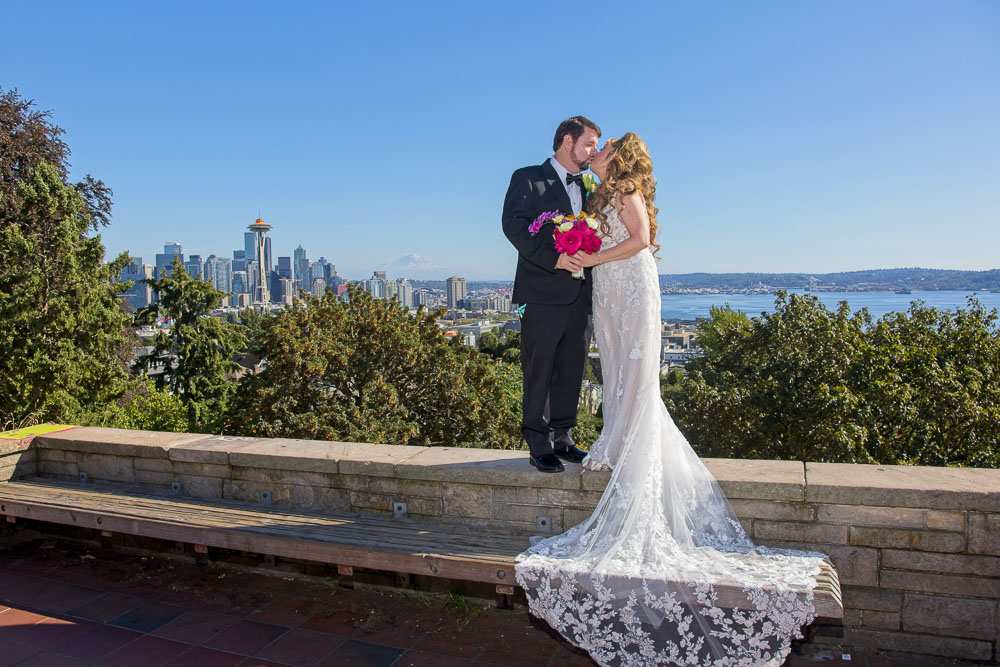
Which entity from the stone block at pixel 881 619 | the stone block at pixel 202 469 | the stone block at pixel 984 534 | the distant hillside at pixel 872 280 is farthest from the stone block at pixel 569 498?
the distant hillside at pixel 872 280

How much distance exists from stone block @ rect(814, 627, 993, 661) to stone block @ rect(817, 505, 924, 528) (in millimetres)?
489

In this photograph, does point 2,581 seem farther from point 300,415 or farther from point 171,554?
point 300,415

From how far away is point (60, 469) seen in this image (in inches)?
184

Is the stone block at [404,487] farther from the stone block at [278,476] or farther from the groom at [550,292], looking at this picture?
the groom at [550,292]

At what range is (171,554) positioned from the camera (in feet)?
13.6

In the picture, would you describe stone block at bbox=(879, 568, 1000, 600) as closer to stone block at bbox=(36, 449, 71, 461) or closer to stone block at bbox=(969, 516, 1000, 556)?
stone block at bbox=(969, 516, 1000, 556)

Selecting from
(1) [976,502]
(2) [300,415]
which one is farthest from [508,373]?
(1) [976,502]

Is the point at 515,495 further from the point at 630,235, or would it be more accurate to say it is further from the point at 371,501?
the point at 630,235

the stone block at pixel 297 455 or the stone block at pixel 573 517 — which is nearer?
the stone block at pixel 573 517

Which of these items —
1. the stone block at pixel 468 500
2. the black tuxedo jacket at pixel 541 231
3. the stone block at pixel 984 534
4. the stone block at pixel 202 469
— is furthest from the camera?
the stone block at pixel 202 469

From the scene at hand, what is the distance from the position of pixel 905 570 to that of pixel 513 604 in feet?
5.97

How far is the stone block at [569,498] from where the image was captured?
3.25 m

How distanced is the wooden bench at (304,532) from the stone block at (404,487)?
6.1 inches

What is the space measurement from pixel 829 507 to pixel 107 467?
4.53m
